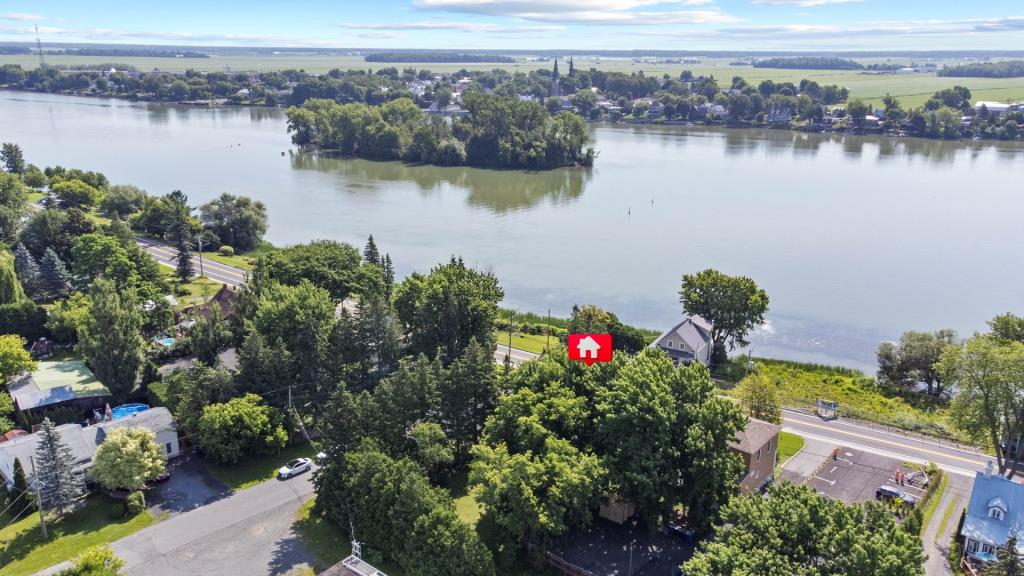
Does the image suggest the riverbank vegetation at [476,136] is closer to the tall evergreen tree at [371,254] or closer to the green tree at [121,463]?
the tall evergreen tree at [371,254]

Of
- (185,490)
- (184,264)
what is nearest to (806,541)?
(185,490)

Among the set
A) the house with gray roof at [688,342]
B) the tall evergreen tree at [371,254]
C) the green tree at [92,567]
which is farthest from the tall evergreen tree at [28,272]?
the house with gray roof at [688,342]

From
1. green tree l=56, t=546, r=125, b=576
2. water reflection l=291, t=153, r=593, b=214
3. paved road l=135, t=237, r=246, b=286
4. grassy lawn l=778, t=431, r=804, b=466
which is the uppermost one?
water reflection l=291, t=153, r=593, b=214

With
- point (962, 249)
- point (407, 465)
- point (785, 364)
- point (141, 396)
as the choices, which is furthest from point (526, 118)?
point (407, 465)

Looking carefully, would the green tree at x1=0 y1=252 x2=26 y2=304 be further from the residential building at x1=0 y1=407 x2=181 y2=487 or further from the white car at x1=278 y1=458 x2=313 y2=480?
the white car at x1=278 y1=458 x2=313 y2=480

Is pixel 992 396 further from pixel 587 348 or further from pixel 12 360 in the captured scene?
pixel 12 360

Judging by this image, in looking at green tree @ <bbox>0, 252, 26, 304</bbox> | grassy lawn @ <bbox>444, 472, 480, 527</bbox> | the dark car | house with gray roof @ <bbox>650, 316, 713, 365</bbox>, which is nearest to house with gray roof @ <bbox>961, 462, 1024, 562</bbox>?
the dark car
